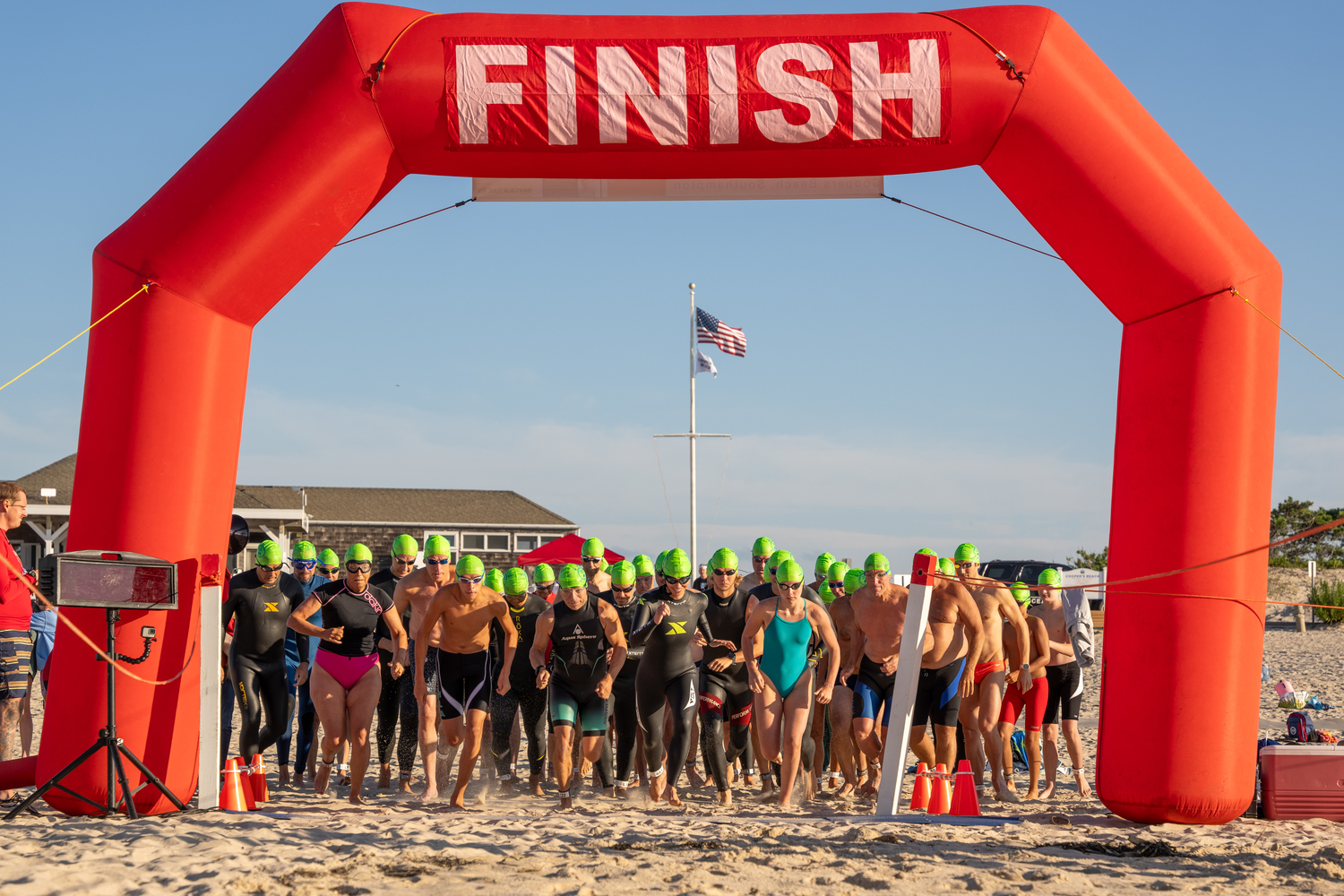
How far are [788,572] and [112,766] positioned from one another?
4.47 m

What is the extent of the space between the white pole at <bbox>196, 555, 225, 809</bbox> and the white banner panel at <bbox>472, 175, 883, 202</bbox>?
9.75ft

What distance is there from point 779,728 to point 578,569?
186cm

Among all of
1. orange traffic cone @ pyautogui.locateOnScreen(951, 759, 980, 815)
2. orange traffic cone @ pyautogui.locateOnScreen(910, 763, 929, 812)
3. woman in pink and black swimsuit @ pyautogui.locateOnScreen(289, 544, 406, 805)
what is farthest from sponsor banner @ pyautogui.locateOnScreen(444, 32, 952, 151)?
orange traffic cone @ pyautogui.locateOnScreen(910, 763, 929, 812)

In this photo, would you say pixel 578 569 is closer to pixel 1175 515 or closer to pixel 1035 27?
pixel 1175 515

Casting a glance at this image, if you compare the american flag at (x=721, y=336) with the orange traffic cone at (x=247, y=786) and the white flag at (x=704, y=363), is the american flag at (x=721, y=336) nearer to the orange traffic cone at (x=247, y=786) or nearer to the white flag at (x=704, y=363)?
the white flag at (x=704, y=363)

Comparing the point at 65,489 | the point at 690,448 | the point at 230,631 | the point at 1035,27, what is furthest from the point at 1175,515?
the point at 65,489

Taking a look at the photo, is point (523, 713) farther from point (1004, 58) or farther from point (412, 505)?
point (412, 505)

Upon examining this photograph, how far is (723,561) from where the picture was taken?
829 cm

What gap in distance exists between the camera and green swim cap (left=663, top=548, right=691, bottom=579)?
805cm

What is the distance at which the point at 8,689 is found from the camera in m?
6.97

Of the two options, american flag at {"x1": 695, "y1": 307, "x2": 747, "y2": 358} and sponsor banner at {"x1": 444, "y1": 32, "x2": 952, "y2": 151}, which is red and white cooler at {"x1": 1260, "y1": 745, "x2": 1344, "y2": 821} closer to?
sponsor banner at {"x1": 444, "y1": 32, "x2": 952, "y2": 151}

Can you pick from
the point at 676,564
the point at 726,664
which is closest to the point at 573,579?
the point at 676,564

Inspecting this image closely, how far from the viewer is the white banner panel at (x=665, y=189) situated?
Result: 7.21 metres

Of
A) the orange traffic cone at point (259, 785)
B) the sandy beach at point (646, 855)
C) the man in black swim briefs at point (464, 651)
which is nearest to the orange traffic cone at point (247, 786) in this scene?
the orange traffic cone at point (259, 785)
